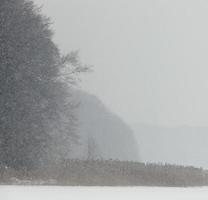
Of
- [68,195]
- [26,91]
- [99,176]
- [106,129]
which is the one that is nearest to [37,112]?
[26,91]

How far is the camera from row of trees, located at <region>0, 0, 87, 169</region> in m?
24.3

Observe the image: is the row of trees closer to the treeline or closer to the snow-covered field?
the treeline

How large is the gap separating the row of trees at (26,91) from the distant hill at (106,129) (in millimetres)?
50104

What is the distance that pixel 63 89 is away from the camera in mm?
28328

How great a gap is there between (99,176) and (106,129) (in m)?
62.2

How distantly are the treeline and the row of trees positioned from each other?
138 cm

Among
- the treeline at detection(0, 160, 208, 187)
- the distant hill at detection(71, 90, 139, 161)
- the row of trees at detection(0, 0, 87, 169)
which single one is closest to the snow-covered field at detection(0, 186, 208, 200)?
the treeline at detection(0, 160, 208, 187)

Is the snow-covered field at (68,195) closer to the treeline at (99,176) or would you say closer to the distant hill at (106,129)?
the treeline at (99,176)

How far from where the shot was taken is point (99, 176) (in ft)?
81.8

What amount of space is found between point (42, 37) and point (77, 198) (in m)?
13.7

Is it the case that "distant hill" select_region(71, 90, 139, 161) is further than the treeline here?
Yes

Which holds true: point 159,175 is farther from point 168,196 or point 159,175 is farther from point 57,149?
point 168,196

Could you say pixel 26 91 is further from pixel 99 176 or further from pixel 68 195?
pixel 68 195

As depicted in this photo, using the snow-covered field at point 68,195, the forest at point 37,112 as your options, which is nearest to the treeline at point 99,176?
the forest at point 37,112
